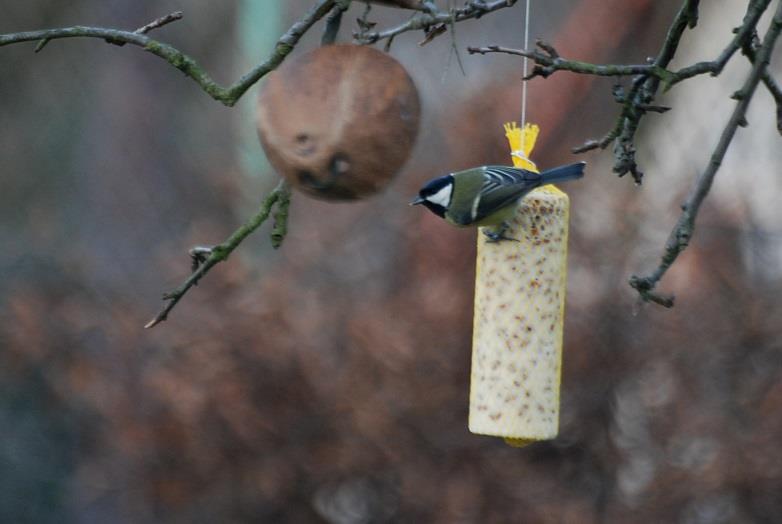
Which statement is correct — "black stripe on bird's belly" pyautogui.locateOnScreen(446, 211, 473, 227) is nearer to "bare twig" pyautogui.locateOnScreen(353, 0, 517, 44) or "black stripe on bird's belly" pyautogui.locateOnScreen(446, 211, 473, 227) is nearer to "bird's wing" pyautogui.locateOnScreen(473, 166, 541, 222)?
"bird's wing" pyautogui.locateOnScreen(473, 166, 541, 222)

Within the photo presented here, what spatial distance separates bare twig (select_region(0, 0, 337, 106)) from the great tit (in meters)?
0.62

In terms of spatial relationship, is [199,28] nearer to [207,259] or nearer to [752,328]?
[752,328]

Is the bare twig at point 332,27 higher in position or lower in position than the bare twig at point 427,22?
higher

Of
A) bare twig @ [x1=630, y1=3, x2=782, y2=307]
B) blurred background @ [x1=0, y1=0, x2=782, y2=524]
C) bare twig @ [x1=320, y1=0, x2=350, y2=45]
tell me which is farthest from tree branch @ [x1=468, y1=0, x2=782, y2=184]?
blurred background @ [x1=0, y1=0, x2=782, y2=524]

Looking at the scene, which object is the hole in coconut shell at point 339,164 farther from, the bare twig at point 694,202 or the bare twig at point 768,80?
the bare twig at point 768,80

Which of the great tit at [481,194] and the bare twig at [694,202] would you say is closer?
the bare twig at [694,202]

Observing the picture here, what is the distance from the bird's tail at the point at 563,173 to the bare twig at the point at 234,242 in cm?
74

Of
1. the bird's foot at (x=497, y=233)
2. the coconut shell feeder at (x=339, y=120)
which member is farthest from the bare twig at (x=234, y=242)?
the bird's foot at (x=497, y=233)

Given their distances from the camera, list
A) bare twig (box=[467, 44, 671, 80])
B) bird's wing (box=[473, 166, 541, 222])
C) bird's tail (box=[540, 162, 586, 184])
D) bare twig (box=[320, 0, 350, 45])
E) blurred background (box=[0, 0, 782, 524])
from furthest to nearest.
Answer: blurred background (box=[0, 0, 782, 524]) < bird's tail (box=[540, 162, 586, 184]) < bird's wing (box=[473, 166, 541, 222]) < bare twig (box=[467, 44, 671, 80]) < bare twig (box=[320, 0, 350, 45])

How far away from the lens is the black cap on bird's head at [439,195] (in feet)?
8.69

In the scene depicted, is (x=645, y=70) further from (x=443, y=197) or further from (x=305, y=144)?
(x=305, y=144)

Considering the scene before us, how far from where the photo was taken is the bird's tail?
2736 millimetres

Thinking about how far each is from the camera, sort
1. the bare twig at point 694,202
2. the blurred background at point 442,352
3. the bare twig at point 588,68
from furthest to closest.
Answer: the blurred background at point 442,352, the bare twig at point 588,68, the bare twig at point 694,202

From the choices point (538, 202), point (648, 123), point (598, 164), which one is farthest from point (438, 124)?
point (538, 202)
